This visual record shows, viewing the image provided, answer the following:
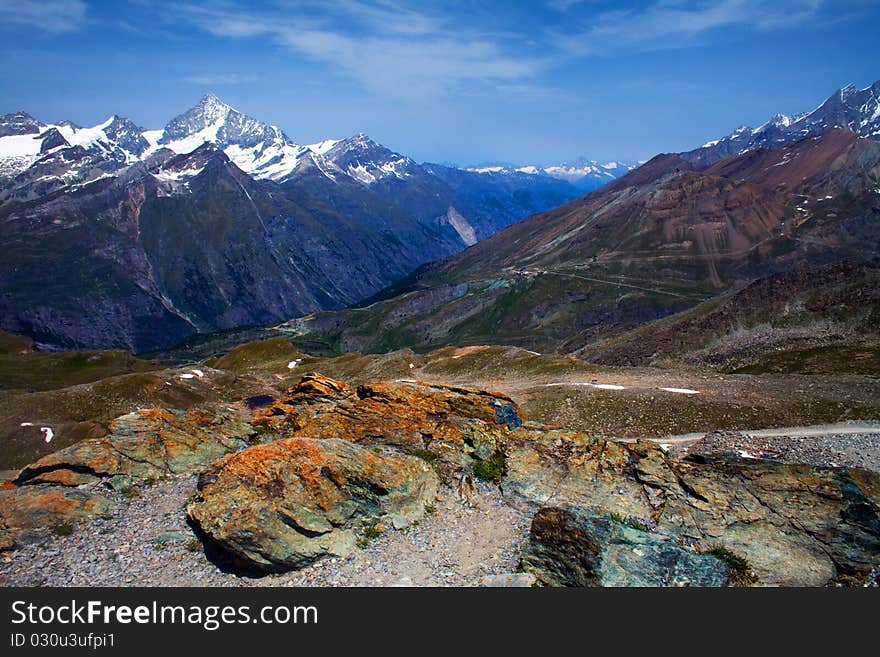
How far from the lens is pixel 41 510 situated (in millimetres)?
22125

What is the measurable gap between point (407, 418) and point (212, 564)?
498 inches

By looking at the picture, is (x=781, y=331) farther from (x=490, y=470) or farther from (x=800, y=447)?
(x=490, y=470)

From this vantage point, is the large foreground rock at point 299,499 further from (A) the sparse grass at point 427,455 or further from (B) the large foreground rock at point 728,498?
(B) the large foreground rock at point 728,498

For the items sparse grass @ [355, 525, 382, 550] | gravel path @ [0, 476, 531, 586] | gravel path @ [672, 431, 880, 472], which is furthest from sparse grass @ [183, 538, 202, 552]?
gravel path @ [672, 431, 880, 472]

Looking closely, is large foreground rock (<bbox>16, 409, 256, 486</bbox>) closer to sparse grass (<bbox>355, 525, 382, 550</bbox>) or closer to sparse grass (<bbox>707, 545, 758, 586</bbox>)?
sparse grass (<bbox>355, 525, 382, 550</bbox>)

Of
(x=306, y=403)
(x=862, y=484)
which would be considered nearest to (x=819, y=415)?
(x=862, y=484)

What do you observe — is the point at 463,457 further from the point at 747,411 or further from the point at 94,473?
the point at 747,411

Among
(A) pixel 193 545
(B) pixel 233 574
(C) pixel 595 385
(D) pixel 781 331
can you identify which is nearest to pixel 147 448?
(A) pixel 193 545

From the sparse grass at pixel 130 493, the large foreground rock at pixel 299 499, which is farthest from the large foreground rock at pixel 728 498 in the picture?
the sparse grass at pixel 130 493

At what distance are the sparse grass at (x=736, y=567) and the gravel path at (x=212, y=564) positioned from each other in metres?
7.04

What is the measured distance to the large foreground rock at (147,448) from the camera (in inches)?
1000

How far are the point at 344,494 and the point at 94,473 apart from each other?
12.2m

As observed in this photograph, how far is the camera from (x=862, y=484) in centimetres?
2286

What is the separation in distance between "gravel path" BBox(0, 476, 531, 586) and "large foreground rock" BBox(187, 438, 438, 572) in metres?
0.76
